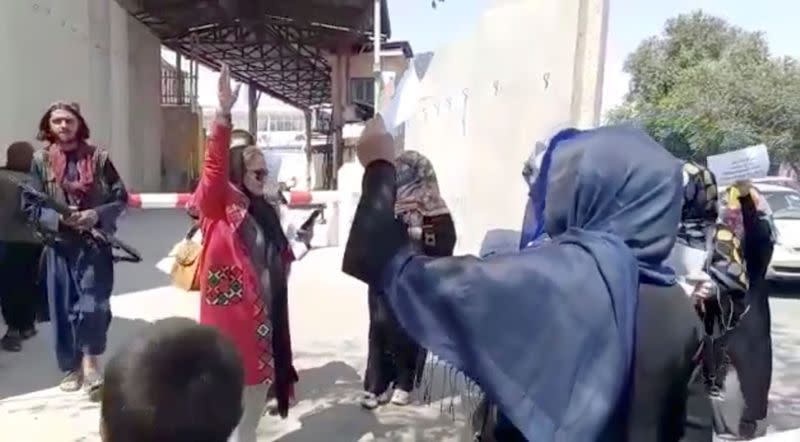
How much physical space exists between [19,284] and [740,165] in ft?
16.0

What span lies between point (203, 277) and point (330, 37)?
18893mm

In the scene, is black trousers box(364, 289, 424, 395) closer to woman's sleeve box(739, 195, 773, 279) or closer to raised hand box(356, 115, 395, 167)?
woman's sleeve box(739, 195, 773, 279)

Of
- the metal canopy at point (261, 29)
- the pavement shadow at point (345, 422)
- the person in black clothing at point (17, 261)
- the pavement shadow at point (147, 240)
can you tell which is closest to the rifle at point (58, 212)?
the pavement shadow at point (147, 240)

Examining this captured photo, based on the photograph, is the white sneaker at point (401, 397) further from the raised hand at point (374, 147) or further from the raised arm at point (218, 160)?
the raised hand at point (374, 147)

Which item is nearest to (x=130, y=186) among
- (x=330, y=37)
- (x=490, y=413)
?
(x=330, y=37)

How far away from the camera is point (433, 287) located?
1526 millimetres

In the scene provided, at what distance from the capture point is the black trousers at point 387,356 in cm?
457

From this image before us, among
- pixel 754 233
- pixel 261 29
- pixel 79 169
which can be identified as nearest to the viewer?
pixel 754 233

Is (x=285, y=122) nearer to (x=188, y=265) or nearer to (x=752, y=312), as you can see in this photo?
(x=188, y=265)

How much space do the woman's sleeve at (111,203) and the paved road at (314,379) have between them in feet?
3.43

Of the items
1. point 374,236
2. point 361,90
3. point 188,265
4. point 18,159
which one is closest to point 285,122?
point 361,90

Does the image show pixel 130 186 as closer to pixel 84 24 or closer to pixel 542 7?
pixel 84 24

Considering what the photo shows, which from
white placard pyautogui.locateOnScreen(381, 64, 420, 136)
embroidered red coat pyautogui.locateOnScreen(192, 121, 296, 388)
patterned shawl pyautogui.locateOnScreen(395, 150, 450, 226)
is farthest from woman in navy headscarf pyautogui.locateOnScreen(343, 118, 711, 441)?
patterned shawl pyautogui.locateOnScreen(395, 150, 450, 226)

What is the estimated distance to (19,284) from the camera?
5.67 meters
